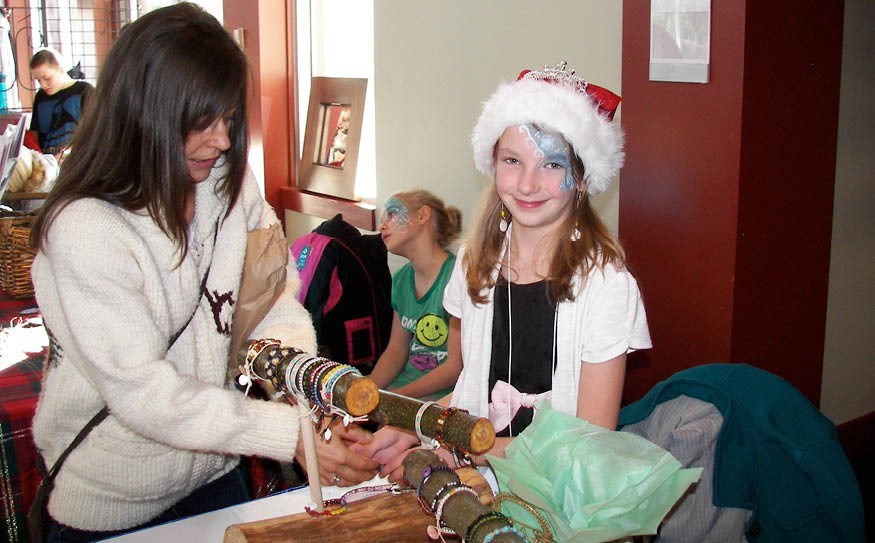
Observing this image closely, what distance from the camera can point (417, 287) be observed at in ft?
9.89

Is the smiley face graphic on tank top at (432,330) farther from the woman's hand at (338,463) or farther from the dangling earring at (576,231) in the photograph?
the woman's hand at (338,463)

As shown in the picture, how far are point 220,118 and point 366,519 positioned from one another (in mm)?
686

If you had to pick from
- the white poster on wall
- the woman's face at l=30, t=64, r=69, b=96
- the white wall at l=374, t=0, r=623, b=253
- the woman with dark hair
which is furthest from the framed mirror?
the woman with dark hair

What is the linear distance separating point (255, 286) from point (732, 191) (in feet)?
4.71

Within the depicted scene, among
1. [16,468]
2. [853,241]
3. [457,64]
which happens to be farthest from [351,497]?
[457,64]

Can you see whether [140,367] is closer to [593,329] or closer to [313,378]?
[313,378]

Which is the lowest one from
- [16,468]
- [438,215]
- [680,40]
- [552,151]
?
Answer: [16,468]

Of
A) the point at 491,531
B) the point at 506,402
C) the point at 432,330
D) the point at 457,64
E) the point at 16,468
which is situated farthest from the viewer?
the point at 457,64

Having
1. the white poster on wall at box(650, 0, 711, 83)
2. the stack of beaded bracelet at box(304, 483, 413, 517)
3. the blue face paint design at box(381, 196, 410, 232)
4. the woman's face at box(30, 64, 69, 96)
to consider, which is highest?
the woman's face at box(30, 64, 69, 96)

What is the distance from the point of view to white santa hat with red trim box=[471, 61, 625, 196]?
5.48 ft

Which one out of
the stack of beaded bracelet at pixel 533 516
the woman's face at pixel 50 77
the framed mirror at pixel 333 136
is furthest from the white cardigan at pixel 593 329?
the woman's face at pixel 50 77

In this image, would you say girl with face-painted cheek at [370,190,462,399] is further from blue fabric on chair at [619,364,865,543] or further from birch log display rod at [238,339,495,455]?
birch log display rod at [238,339,495,455]

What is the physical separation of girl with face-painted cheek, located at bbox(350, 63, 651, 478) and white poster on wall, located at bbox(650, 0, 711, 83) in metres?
0.80

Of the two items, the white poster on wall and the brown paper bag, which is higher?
the white poster on wall
